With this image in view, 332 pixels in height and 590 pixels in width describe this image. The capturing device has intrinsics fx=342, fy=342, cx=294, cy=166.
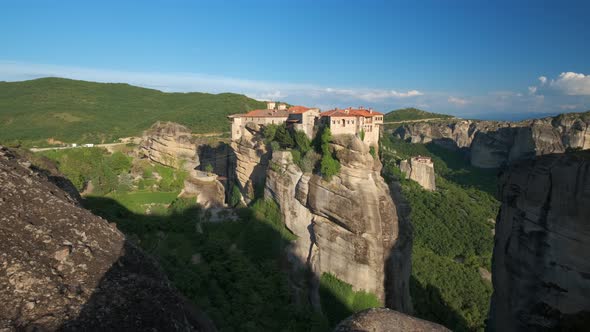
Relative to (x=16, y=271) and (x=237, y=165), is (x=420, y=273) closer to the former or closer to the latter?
(x=237, y=165)

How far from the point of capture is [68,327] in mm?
5969

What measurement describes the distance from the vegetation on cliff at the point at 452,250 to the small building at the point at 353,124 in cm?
354

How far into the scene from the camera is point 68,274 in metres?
6.97

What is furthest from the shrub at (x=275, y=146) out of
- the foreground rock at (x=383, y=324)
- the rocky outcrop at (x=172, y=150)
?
the foreground rock at (x=383, y=324)

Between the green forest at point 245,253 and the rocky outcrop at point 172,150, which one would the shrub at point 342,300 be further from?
the rocky outcrop at point 172,150

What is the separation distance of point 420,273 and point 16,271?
3216 centimetres

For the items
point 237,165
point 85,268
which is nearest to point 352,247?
point 237,165

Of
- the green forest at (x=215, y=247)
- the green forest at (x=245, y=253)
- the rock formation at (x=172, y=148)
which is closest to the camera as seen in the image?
the green forest at (x=215, y=247)

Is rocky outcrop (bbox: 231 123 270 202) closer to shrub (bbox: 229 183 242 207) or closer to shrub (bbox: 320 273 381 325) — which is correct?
shrub (bbox: 229 183 242 207)

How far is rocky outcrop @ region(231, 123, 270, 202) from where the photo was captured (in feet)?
100

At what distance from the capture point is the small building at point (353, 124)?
25906 millimetres

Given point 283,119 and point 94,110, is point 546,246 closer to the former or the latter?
point 283,119

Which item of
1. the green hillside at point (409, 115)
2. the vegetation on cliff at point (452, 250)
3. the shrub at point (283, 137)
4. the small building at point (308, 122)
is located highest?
the green hillside at point (409, 115)

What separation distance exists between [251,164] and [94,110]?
196 ft
